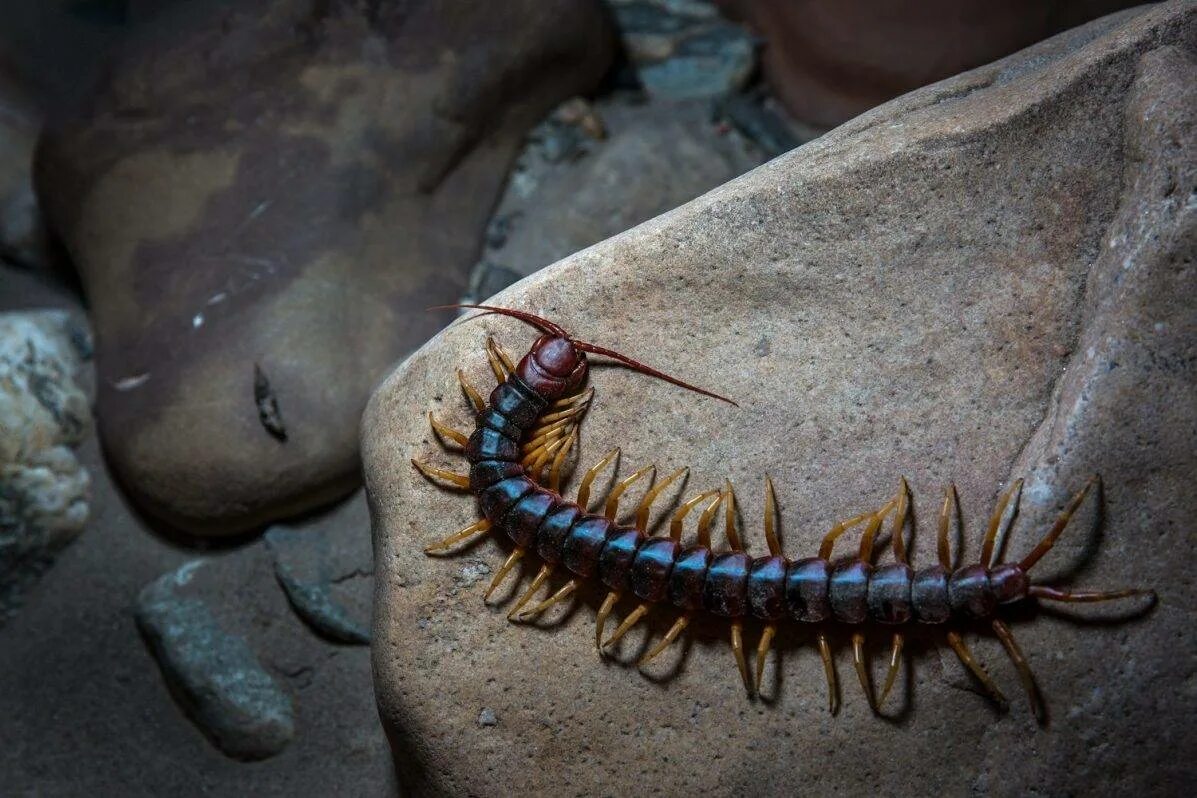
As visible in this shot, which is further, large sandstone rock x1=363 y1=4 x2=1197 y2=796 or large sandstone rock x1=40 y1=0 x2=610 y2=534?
large sandstone rock x1=40 y1=0 x2=610 y2=534

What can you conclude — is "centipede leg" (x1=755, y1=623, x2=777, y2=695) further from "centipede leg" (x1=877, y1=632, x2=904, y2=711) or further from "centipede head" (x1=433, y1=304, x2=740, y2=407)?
"centipede head" (x1=433, y1=304, x2=740, y2=407)

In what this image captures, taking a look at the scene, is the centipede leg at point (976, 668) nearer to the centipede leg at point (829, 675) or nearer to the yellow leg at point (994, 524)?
the yellow leg at point (994, 524)

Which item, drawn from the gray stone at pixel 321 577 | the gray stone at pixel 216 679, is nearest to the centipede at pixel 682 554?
the gray stone at pixel 321 577

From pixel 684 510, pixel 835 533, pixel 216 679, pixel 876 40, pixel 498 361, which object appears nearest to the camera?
pixel 835 533

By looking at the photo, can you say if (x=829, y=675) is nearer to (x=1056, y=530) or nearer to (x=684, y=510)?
(x=684, y=510)

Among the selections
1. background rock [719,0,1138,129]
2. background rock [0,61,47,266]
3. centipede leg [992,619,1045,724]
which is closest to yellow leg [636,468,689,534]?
centipede leg [992,619,1045,724]

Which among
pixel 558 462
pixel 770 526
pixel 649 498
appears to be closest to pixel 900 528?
pixel 770 526
